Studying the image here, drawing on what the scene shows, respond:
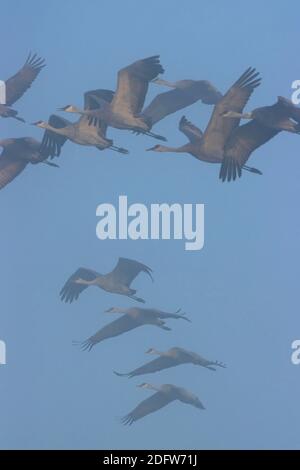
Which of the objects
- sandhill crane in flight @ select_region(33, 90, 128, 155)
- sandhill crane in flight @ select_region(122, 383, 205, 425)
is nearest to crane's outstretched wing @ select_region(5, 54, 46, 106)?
sandhill crane in flight @ select_region(33, 90, 128, 155)

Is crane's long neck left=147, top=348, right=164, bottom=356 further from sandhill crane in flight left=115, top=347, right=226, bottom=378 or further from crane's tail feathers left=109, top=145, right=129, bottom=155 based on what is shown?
crane's tail feathers left=109, top=145, right=129, bottom=155

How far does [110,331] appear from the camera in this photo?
5219 millimetres

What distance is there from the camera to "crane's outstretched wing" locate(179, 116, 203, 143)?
5.22 meters

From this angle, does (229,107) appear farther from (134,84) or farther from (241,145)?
(134,84)

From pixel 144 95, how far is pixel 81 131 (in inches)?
8.4

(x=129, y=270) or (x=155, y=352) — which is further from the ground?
(x=129, y=270)

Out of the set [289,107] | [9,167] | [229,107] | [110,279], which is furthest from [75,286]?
[289,107]

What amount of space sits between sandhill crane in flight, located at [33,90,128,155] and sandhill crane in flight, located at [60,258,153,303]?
0.34 metres

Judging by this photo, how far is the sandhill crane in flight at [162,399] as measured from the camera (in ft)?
17.1

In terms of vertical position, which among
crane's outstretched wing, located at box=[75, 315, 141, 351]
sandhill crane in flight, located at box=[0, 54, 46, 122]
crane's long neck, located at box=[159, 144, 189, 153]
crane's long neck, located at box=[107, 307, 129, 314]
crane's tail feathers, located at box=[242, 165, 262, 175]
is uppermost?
sandhill crane in flight, located at box=[0, 54, 46, 122]

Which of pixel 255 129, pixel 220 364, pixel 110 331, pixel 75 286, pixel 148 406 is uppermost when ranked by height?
pixel 255 129

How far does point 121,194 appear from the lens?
17.1 ft

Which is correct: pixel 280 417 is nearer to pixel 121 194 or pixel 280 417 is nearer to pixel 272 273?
pixel 272 273

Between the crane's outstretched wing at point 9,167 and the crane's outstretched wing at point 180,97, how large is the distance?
40 cm
